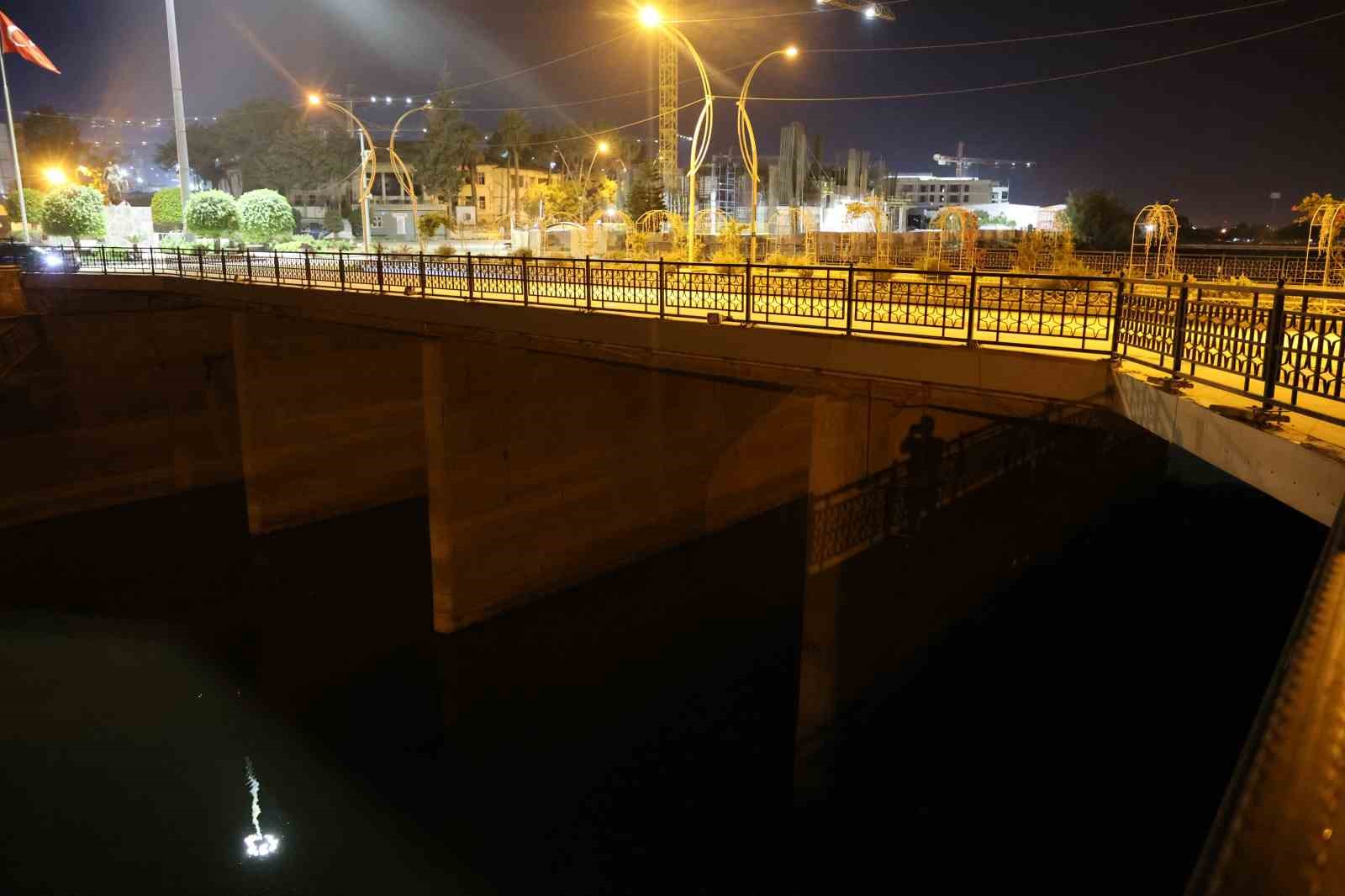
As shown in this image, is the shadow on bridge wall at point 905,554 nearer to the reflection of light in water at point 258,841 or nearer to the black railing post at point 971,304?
the black railing post at point 971,304

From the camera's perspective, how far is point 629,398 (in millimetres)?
18594

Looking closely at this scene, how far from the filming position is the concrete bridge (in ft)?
26.4

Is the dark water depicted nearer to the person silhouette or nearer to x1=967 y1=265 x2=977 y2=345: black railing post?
the person silhouette

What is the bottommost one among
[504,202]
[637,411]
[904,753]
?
[904,753]

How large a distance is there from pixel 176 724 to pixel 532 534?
22.3 feet

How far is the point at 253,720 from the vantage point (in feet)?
→ 49.5

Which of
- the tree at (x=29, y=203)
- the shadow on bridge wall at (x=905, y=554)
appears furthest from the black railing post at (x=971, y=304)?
the tree at (x=29, y=203)

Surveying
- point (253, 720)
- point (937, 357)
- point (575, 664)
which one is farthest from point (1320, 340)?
point (253, 720)

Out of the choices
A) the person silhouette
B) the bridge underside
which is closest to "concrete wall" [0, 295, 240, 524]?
the bridge underside

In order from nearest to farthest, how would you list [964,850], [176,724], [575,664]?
[964,850]
[176,724]
[575,664]

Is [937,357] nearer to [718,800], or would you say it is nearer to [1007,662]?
[1007,662]

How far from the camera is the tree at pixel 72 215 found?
42500 mm

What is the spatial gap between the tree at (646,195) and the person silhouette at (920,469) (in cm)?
4353

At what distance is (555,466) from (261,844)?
8143 millimetres
